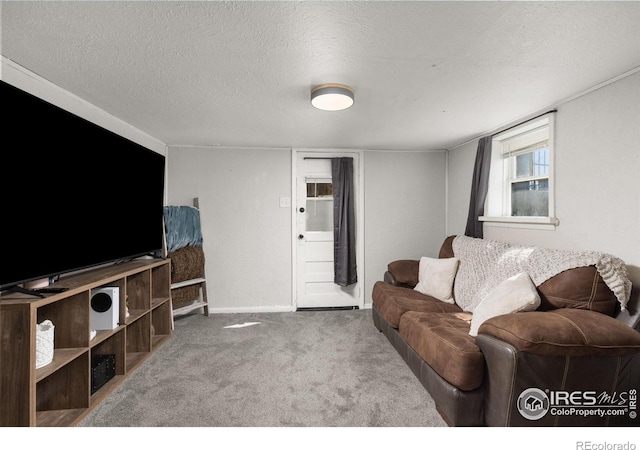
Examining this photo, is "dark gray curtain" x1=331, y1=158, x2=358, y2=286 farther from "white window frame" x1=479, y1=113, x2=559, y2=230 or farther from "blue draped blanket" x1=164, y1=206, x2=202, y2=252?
"blue draped blanket" x1=164, y1=206, x2=202, y2=252

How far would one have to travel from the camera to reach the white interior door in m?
4.40

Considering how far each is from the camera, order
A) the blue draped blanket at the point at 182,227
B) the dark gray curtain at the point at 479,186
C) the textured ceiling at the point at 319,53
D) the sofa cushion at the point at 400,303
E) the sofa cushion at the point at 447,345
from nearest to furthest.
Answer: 1. the textured ceiling at the point at 319,53
2. the sofa cushion at the point at 447,345
3. the sofa cushion at the point at 400,303
4. the dark gray curtain at the point at 479,186
5. the blue draped blanket at the point at 182,227

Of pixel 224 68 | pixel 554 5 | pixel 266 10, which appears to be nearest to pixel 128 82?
pixel 224 68

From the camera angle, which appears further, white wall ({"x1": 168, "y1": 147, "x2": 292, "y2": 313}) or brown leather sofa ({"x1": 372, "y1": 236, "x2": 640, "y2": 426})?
white wall ({"x1": 168, "y1": 147, "x2": 292, "y2": 313})

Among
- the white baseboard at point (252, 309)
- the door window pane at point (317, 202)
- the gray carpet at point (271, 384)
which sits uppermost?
the door window pane at point (317, 202)

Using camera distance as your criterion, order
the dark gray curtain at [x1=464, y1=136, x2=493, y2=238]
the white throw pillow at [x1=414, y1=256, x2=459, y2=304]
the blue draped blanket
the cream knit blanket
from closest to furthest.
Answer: the cream knit blanket, the white throw pillow at [x1=414, y1=256, x2=459, y2=304], the dark gray curtain at [x1=464, y1=136, x2=493, y2=238], the blue draped blanket

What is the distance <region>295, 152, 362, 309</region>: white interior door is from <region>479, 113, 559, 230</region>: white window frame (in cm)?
169

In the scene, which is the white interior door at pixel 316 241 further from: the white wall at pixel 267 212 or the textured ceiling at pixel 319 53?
the textured ceiling at pixel 319 53

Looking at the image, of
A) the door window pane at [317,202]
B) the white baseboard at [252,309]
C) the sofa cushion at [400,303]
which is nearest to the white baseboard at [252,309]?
the white baseboard at [252,309]

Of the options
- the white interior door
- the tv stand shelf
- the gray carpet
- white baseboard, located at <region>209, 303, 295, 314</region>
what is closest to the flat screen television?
the tv stand shelf

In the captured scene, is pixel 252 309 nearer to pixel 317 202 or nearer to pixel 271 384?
pixel 317 202

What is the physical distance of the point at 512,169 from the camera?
11.2ft

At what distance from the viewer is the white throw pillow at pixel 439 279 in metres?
3.18

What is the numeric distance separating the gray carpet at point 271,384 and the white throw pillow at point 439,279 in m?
0.68
